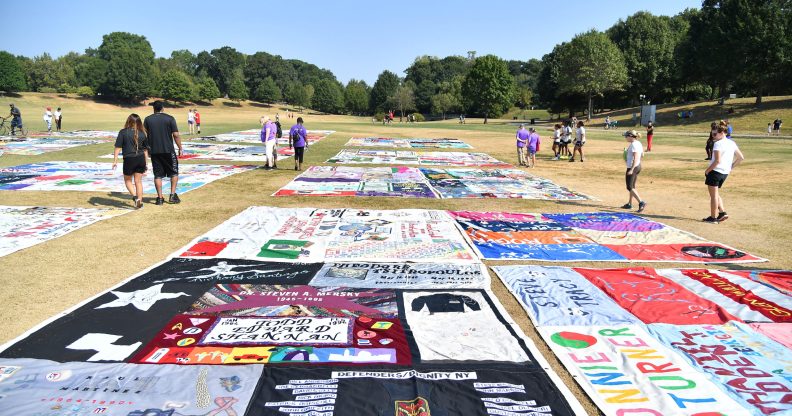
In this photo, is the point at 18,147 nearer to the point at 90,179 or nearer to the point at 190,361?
the point at 90,179

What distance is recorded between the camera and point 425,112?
381ft

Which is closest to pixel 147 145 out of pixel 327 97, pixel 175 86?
pixel 175 86

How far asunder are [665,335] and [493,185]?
428 inches

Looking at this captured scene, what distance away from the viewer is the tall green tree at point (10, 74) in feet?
318

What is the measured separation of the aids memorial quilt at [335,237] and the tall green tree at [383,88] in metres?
107

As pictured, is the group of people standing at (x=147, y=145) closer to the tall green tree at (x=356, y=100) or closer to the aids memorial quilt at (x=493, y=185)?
the aids memorial quilt at (x=493, y=185)

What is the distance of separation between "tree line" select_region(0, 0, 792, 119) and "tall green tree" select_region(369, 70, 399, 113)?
0.31 metres

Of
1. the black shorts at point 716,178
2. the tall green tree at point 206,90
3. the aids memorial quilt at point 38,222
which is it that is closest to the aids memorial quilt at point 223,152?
the aids memorial quilt at point 38,222

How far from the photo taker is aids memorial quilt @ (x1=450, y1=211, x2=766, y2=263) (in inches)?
326

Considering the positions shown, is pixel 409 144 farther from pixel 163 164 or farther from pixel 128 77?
pixel 128 77

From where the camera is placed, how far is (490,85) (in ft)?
261

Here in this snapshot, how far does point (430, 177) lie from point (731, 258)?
10.6m

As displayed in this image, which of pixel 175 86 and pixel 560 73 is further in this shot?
pixel 175 86

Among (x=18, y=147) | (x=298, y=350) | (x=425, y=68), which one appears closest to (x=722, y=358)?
(x=298, y=350)
